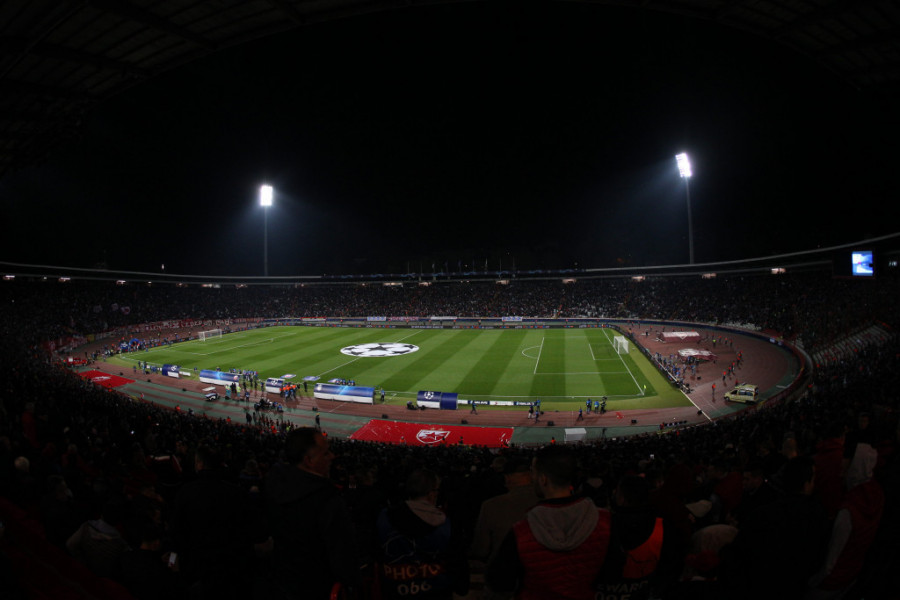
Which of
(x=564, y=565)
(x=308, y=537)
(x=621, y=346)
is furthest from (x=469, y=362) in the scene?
(x=564, y=565)

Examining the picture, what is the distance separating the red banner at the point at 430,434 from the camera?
25.0 m

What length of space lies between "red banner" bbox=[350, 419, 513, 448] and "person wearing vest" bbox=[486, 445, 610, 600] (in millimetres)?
22071

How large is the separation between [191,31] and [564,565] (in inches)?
680

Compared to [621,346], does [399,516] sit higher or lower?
higher

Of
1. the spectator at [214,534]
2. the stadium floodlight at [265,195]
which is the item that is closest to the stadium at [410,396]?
the spectator at [214,534]

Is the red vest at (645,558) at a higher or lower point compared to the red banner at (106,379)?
higher

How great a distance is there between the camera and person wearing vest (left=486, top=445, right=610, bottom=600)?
264 cm

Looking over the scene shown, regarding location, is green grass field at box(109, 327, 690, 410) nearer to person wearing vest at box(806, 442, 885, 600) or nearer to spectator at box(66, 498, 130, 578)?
person wearing vest at box(806, 442, 885, 600)

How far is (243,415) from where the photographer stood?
30.0 m

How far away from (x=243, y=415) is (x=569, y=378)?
24.8m

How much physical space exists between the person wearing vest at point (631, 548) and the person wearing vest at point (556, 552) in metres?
0.13

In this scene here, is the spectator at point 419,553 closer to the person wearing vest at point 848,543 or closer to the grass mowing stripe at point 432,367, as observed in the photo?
the person wearing vest at point 848,543

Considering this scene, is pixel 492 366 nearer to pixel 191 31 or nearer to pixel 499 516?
pixel 191 31

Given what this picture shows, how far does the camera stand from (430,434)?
26125 mm
